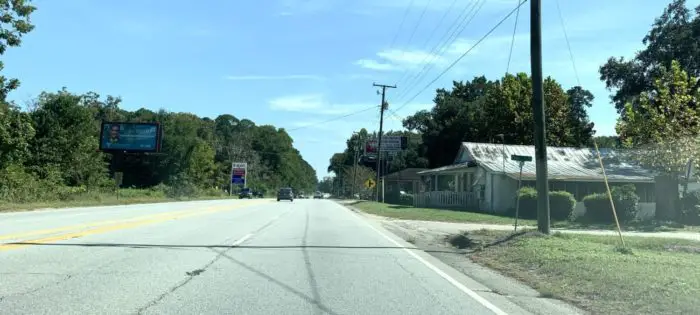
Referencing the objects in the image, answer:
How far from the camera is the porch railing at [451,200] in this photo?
4207cm

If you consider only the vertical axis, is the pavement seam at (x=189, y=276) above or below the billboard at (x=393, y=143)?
below

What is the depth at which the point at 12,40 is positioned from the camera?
3300cm

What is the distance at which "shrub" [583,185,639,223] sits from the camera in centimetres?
2898

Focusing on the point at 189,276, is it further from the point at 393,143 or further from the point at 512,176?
the point at 393,143

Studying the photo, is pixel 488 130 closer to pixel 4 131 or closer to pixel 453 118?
pixel 453 118

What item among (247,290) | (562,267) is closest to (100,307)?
(247,290)

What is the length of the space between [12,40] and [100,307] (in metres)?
31.4

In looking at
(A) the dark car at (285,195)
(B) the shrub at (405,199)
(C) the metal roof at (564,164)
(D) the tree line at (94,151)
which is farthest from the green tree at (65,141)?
(C) the metal roof at (564,164)

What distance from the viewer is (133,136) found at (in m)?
59.3

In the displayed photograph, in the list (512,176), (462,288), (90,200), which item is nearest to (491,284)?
(462,288)

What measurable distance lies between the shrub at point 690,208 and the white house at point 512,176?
5.83 m

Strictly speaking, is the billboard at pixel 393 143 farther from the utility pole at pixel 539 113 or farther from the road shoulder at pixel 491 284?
the utility pole at pixel 539 113

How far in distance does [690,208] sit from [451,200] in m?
17.2

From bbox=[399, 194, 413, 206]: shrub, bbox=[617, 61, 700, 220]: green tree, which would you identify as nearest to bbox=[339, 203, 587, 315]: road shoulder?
bbox=[617, 61, 700, 220]: green tree
